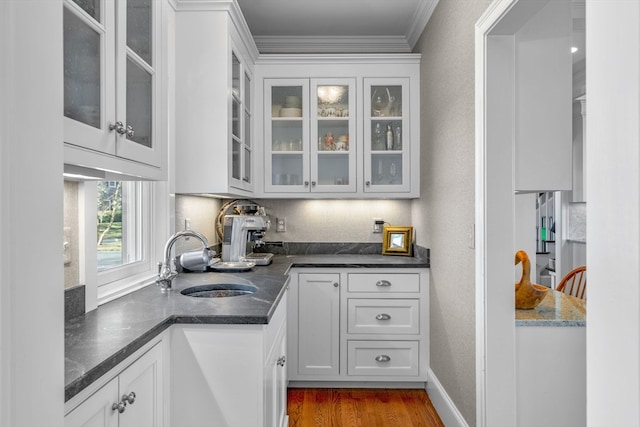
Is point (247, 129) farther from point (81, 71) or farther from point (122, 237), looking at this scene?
point (81, 71)

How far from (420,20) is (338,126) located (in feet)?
3.22

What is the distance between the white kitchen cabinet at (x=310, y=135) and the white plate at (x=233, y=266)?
0.79 m

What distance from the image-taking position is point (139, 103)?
1.38 metres

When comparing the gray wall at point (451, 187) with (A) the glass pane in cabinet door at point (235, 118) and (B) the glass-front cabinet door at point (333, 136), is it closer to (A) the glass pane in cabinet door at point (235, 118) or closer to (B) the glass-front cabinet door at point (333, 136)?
(B) the glass-front cabinet door at point (333, 136)

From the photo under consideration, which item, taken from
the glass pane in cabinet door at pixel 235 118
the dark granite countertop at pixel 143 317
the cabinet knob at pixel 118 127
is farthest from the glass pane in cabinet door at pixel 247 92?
the cabinet knob at pixel 118 127

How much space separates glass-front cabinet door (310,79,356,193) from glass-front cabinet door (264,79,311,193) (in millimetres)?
66

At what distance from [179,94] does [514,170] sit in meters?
1.85

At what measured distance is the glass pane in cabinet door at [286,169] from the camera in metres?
3.25

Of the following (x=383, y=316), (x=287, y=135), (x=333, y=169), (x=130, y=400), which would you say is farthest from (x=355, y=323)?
(x=130, y=400)
